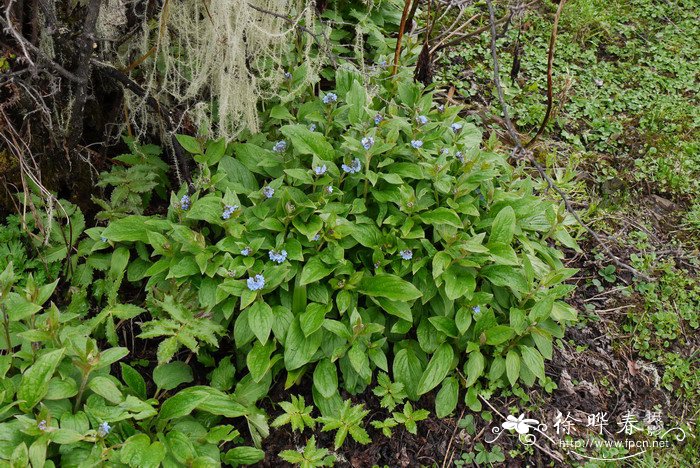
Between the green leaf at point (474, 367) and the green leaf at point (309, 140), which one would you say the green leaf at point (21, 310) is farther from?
the green leaf at point (474, 367)

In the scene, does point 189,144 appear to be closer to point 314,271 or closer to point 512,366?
point 314,271

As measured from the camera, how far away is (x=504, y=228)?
2416mm

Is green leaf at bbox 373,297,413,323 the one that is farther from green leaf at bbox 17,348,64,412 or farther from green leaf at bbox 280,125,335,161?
green leaf at bbox 17,348,64,412

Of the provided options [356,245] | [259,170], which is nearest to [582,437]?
[356,245]

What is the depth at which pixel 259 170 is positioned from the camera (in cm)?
259

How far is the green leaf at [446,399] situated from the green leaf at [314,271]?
25.7 inches

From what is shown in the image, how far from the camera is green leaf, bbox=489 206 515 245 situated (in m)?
2.41

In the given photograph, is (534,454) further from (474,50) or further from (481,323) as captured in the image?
(474,50)

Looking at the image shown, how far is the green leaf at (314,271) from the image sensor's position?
2.19 metres

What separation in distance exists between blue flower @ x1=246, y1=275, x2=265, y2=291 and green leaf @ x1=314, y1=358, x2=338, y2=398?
0.40m

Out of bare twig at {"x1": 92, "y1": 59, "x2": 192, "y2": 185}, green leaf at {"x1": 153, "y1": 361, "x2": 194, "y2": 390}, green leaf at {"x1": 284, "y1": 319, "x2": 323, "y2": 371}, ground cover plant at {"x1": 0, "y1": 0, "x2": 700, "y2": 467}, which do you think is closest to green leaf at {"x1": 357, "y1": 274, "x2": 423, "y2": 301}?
ground cover plant at {"x1": 0, "y1": 0, "x2": 700, "y2": 467}

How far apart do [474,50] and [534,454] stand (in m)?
2.81

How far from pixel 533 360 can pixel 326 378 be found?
822mm

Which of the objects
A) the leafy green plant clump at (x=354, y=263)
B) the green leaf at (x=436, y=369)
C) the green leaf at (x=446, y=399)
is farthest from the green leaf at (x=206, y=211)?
the green leaf at (x=446, y=399)
